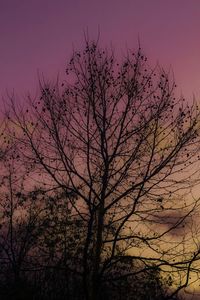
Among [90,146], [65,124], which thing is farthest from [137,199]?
[65,124]

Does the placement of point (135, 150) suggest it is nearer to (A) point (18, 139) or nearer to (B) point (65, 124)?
(B) point (65, 124)

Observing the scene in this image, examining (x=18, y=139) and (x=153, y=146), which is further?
(x=18, y=139)

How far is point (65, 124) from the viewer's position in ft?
60.5

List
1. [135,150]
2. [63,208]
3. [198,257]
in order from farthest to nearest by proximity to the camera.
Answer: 1. [63,208]
2. [135,150]
3. [198,257]

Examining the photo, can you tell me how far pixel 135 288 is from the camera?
17.0m

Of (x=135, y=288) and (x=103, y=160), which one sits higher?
Answer: (x=103, y=160)

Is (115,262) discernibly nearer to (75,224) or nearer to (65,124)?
(75,224)

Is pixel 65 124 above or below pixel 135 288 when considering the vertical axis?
above

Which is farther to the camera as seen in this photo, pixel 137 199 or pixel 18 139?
pixel 18 139

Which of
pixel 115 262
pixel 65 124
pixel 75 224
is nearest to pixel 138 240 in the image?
pixel 115 262

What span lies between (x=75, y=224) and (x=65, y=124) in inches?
147

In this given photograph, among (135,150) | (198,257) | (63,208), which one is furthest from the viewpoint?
(63,208)

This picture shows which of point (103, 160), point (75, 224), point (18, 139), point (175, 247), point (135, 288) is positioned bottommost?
point (135, 288)

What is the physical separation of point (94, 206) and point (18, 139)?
171 inches
